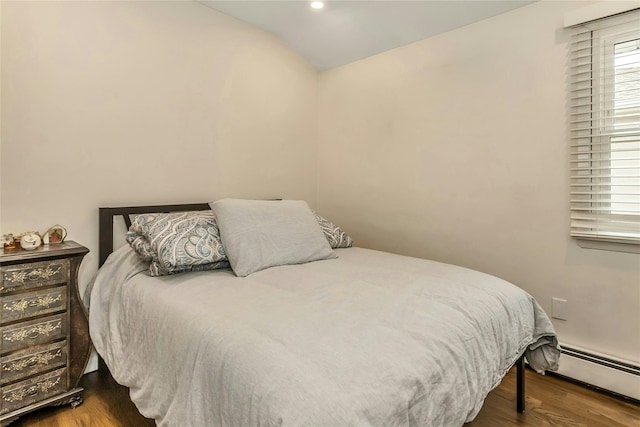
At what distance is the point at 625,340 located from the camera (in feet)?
6.31

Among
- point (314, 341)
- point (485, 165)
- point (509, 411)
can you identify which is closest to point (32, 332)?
point (314, 341)

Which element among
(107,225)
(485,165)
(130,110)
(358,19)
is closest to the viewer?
(107,225)

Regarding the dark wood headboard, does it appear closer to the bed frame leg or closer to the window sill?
the bed frame leg

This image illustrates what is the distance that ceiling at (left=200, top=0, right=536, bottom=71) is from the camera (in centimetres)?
235

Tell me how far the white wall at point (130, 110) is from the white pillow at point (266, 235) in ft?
2.37

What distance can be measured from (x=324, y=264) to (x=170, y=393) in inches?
38.9

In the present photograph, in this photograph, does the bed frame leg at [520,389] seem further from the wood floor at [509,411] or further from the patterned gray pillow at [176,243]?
the patterned gray pillow at [176,243]

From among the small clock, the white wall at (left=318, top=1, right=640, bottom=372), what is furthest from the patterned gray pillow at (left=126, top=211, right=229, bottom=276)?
the white wall at (left=318, top=1, right=640, bottom=372)

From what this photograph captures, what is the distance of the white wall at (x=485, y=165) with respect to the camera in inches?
80.8

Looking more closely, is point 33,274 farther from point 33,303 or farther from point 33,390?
point 33,390

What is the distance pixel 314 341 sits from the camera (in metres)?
1.03

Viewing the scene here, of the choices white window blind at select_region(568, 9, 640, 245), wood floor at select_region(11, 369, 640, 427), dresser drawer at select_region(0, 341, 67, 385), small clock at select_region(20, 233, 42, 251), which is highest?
white window blind at select_region(568, 9, 640, 245)

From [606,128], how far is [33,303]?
310 centimetres

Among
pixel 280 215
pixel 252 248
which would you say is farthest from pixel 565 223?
pixel 252 248
